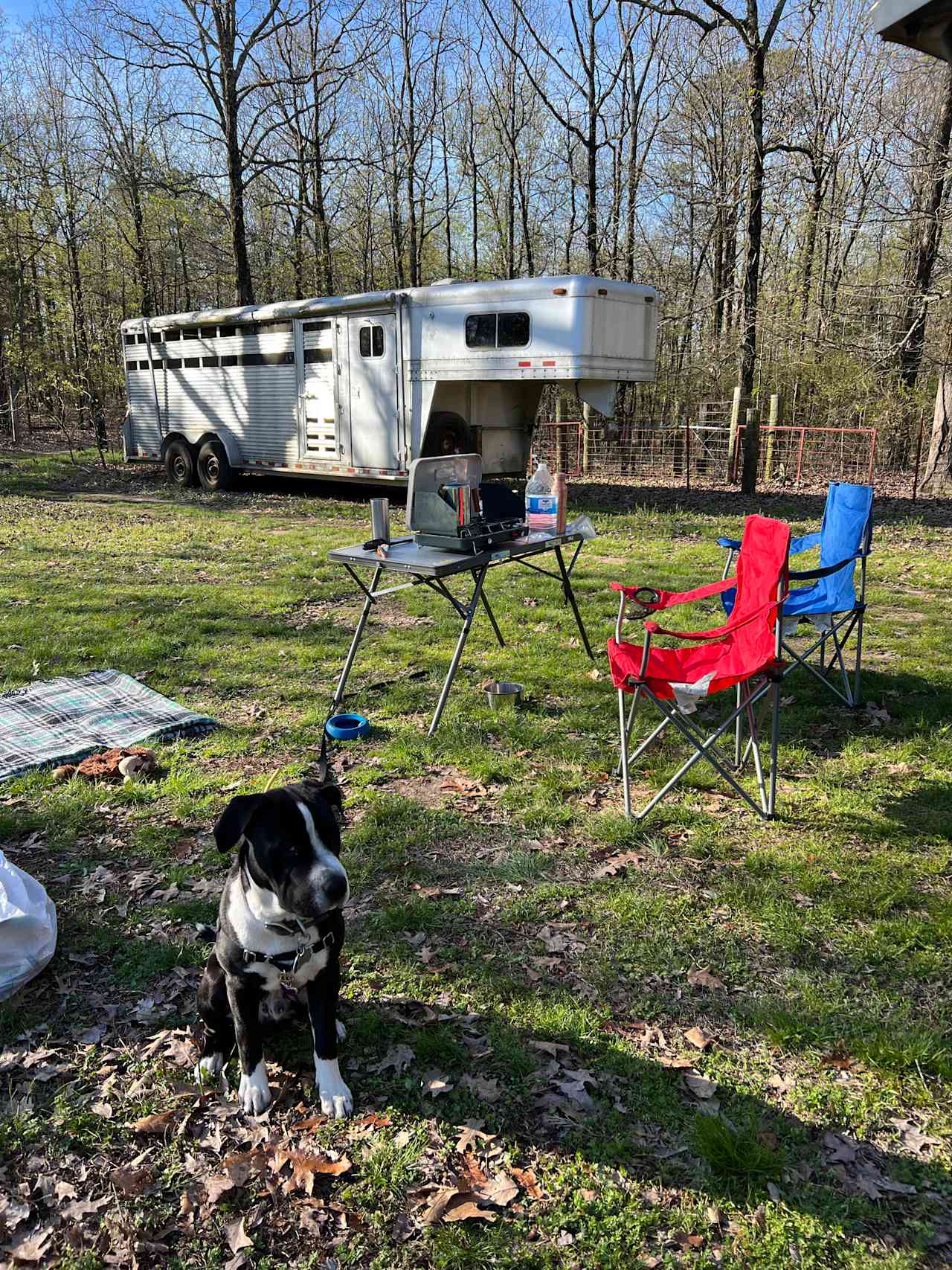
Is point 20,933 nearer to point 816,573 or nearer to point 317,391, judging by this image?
point 816,573

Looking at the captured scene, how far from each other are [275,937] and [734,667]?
2.32 metres

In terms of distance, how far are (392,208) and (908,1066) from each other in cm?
2656

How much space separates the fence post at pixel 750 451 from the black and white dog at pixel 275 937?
10.6 metres

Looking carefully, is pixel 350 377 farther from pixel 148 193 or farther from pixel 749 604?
pixel 148 193

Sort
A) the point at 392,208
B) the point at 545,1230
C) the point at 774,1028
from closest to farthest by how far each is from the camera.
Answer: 1. the point at 545,1230
2. the point at 774,1028
3. the point at 392,208

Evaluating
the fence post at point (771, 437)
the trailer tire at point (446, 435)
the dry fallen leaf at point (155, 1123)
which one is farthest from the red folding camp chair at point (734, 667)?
the fence post at point (771, 437)

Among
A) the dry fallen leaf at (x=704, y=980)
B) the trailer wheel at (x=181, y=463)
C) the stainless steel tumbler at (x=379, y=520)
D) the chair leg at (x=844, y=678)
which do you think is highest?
the trailer wheel at (x=181, y=463)

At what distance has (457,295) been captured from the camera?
10.2 m

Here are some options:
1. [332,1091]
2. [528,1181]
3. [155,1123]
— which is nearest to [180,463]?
[155,1123]

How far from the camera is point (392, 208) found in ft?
81.2

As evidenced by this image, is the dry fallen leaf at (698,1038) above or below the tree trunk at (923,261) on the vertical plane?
below

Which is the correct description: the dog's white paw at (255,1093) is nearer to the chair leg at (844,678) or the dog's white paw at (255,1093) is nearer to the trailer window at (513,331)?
the chair leg at (844,678)

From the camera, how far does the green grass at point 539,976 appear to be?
1.88 meters

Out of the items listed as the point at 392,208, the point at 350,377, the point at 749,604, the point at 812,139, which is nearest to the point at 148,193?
the point at 392,208
